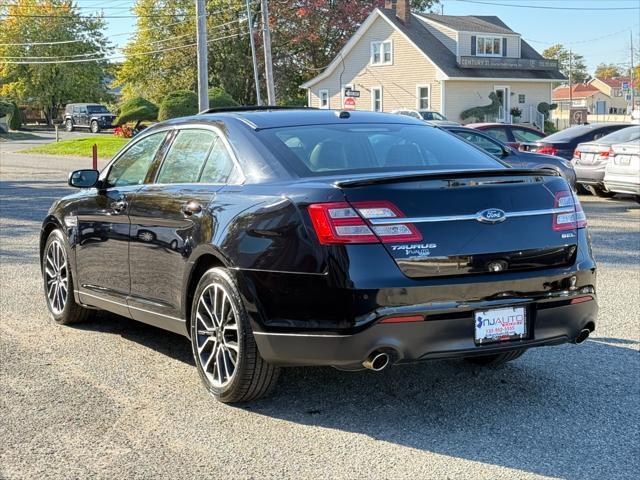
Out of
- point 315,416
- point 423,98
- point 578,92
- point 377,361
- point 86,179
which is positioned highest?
point 578,92

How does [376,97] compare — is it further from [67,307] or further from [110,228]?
[110,228]

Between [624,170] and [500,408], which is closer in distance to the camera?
[500,408]

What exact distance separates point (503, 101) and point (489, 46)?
11.7 ft

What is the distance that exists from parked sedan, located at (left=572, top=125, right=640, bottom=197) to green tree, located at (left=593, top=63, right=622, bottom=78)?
154 m

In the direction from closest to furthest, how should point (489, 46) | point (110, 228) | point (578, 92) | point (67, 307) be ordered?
point (110, 228) → point (67, 307) → point (489, 46) → point (578, 92)

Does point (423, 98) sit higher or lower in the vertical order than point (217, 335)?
higher

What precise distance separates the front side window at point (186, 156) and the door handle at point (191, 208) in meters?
0.25

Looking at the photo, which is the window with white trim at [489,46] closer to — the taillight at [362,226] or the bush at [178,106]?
the bush at [178,106]

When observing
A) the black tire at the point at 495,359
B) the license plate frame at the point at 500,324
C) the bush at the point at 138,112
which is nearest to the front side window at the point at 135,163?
the black tire at the point at 495,359

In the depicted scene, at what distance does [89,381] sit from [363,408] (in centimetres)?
176

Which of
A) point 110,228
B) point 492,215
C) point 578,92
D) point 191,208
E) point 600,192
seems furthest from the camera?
point 578,92

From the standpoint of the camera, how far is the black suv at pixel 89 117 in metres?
61.6

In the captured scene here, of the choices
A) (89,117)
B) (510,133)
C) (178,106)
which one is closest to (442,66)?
(178,106)

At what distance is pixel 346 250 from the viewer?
4.37 metres
